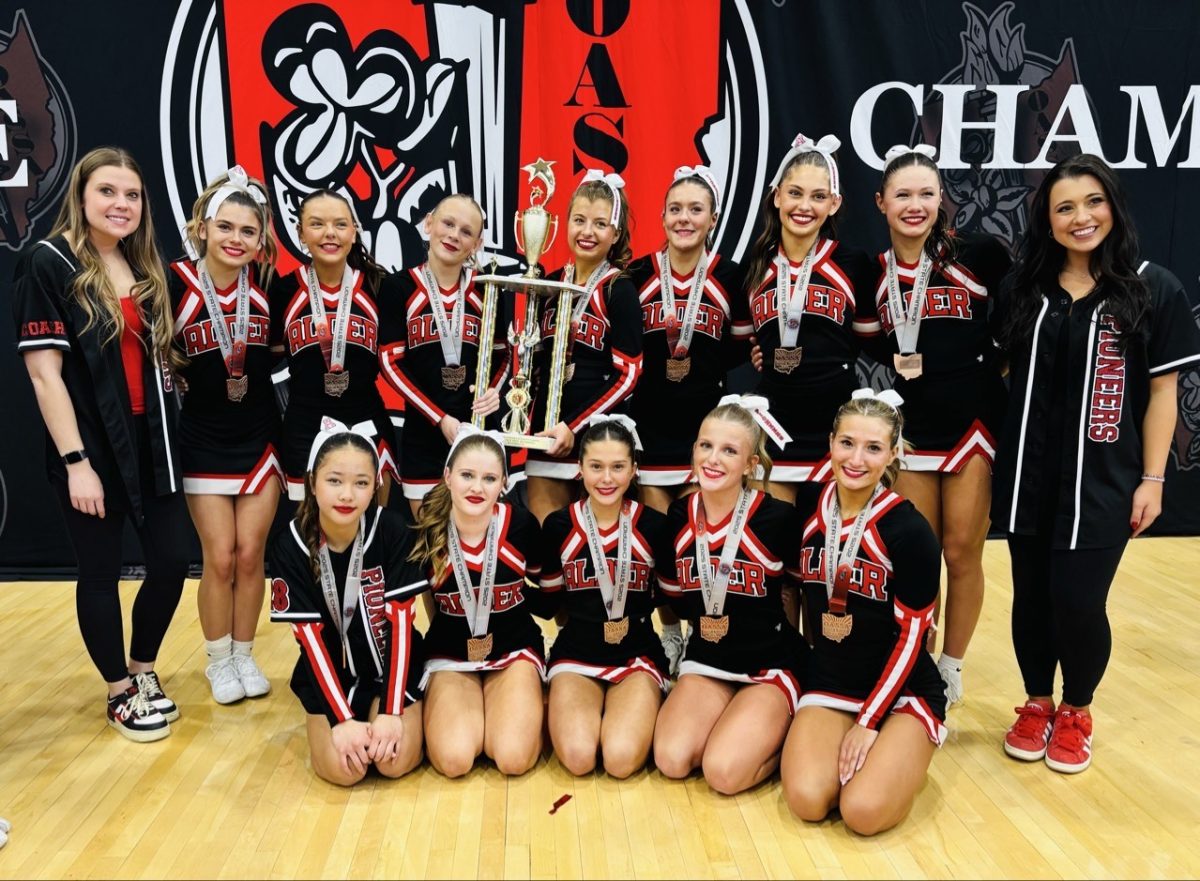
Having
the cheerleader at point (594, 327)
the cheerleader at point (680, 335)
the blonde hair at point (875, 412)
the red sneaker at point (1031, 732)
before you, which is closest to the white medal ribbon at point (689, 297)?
the cheerleader at point (680, 335)

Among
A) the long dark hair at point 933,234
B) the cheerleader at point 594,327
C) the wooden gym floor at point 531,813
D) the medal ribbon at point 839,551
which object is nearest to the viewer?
the wooden gym floor at point 531,813

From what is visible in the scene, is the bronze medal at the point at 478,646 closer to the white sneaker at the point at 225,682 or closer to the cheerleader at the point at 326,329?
the cheerleader at the point at 326,329

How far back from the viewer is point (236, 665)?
3463 millimetres

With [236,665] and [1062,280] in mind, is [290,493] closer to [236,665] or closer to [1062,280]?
[236,665]

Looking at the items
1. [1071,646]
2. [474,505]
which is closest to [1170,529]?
[1071,646]

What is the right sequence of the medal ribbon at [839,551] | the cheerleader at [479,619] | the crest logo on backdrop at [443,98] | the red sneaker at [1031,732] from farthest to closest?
the crest logo on backdrop at [443,98]
the red sneaker at [1031,732]
the cheerleader at [479,619]
the medal ribbon at [839,551]

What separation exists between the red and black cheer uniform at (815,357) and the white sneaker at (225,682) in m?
1.86

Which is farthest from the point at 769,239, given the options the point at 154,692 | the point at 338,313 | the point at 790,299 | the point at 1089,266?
the point at 154,692

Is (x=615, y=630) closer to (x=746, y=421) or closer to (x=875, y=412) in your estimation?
(x=746, y=421)

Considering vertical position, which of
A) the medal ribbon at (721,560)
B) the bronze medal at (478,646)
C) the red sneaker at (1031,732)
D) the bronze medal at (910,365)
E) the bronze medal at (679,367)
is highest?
the bronze medal at (910,365)

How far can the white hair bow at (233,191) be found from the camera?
3166 mm

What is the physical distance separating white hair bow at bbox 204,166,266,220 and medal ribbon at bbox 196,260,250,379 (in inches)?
7.1

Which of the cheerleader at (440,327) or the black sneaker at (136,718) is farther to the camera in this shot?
the cheerleader at (440,327)

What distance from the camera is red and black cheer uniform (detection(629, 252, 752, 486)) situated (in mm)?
3299
